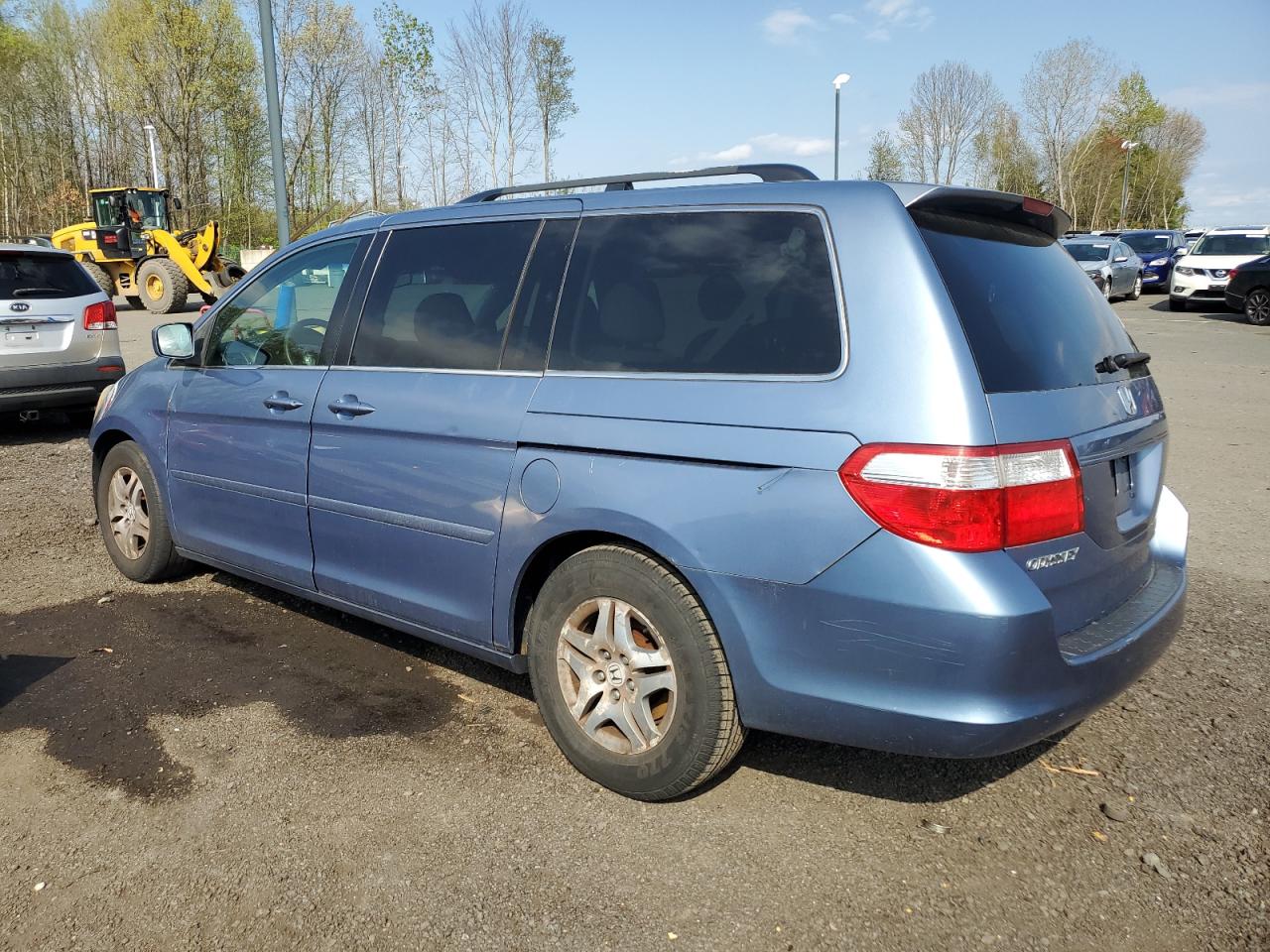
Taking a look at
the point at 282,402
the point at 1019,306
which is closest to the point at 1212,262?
the point at 1019,306

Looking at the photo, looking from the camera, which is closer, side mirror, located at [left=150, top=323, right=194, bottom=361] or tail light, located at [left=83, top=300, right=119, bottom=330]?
side mirror, located at [left=150, top=323, right=194, bottom=361]

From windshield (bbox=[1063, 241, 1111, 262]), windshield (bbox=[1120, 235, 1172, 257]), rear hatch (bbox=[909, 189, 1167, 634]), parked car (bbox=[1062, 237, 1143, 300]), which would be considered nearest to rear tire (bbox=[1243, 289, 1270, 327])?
parked car (bbox=[1062, 237, 1143, 300])

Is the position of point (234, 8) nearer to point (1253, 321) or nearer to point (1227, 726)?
point (1253, 321)

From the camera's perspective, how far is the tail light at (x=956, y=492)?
2.46 meters

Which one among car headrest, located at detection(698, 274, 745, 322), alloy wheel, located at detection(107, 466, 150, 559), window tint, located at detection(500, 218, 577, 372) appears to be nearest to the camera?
car headrest, located at detection(698, 274, 745, 322)

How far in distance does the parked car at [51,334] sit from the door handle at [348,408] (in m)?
6.38

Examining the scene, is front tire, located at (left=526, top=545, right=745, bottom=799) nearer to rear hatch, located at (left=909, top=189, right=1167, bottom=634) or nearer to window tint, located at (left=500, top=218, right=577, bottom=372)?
window tint, located at (left=500, top=218, right=577, bottom=372)

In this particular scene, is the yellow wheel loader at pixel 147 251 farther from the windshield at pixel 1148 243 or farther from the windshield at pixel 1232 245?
the windshield at pixel 1148 243

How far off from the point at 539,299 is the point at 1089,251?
26.3 meters

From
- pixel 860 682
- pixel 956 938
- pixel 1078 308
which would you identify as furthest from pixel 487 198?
pixel 956 938

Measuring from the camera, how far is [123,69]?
141ft

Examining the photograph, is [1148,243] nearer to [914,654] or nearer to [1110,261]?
[1110,261]

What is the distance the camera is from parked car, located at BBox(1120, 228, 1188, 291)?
31.2 meters

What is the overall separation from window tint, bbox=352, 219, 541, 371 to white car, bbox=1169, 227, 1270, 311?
79.8 feet
